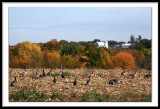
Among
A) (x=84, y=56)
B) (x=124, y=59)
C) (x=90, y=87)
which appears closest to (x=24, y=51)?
(x=84, y=56)

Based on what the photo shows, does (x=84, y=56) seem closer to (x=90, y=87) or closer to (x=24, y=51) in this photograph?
(x=24, y=51)

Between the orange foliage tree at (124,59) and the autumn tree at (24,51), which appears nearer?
the autumn tree at (24,51)

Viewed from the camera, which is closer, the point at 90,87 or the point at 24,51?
the point at 90,87

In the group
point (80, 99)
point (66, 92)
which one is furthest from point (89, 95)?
point (66, 92)

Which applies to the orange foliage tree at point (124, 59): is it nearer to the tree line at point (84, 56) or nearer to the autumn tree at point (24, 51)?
the tree line at point (84, 56)

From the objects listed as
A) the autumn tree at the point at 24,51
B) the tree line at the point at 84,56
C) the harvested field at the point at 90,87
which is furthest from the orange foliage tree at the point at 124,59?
the harvested field at the point at 90,87

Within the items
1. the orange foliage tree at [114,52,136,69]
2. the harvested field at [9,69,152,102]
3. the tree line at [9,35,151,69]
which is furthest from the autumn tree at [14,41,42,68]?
the harvested field at [9,69,152,102]

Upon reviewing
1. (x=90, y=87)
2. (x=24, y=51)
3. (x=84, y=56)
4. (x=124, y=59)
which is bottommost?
(x=90, y=87)

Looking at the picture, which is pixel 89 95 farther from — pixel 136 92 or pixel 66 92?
pixel 136 92

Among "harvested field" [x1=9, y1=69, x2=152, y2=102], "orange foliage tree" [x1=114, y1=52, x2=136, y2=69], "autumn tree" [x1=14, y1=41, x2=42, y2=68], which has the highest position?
"autumn tree" [x1=14, y1=41, x2=42, y2=68]

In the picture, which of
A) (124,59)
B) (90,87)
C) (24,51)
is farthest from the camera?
(124,59)

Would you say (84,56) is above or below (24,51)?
below

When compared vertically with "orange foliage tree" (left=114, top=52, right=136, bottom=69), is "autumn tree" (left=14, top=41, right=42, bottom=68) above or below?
above

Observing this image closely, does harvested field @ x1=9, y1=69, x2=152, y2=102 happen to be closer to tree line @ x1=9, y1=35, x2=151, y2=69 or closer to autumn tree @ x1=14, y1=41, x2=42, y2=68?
tree line @ x1=9, y1=35, x2=151, y2=69
